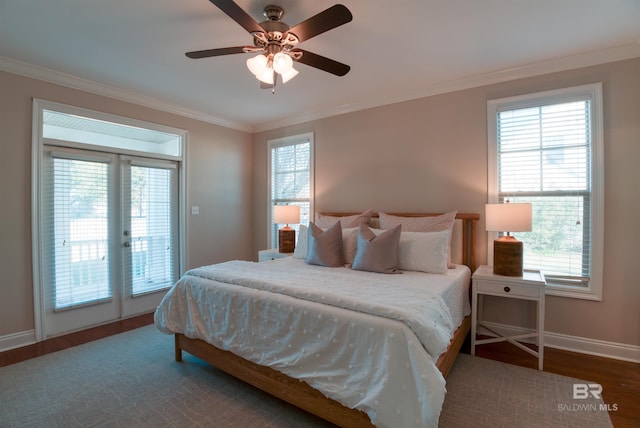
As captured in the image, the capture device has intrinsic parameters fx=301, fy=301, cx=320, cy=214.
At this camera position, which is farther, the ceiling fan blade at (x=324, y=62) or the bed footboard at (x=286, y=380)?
the ceiling fan blade at (x=324, y=62)

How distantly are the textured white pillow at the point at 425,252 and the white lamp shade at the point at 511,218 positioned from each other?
0.40 m

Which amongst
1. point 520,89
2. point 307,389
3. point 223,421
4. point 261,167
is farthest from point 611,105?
point 261,167

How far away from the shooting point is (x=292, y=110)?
4156 mm

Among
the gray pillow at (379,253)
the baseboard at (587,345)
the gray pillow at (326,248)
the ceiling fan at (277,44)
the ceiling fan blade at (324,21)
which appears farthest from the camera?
the gray pillow at (326,248)

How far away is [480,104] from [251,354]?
3096 millimetres

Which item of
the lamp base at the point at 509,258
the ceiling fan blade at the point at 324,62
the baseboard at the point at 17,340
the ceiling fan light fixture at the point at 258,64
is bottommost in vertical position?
the baseboard at the point at 17,340

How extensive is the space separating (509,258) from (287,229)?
8.15ft

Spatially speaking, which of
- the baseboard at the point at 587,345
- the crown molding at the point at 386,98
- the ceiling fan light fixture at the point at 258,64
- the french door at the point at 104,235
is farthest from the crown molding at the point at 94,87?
the baseboard at the point at 587,345

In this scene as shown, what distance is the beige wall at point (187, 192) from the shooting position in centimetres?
272

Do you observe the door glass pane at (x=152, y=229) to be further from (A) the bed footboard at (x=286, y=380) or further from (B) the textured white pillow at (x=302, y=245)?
(B) the textured white pillow at (x=302, y=245)

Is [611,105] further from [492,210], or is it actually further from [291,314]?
[291,314]

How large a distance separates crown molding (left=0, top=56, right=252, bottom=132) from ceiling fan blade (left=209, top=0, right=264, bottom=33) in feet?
7.92

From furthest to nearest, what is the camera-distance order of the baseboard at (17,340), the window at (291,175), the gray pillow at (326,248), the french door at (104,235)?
the window at (291,175)
the french door at (104,235)
the gray pillow at (326,248)
the baseboard at (17,340)

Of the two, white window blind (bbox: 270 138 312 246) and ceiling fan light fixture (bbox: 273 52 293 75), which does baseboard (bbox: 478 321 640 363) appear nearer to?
white window blind (bbox: 270 138 312 246)
